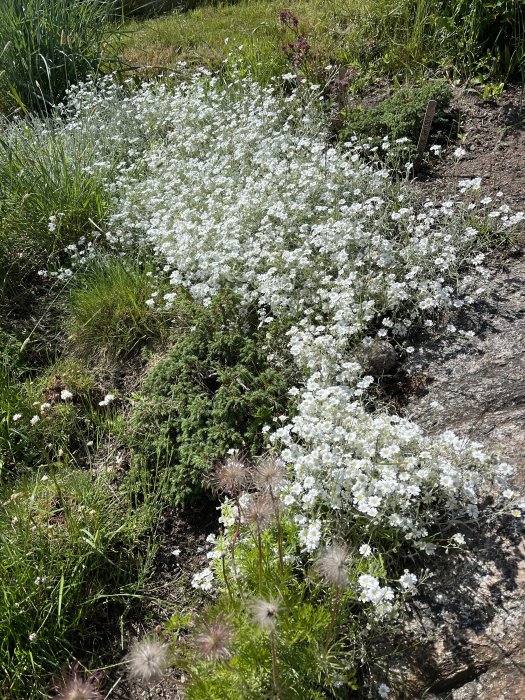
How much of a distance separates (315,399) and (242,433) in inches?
23.1

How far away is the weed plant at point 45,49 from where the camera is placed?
7.10 meters

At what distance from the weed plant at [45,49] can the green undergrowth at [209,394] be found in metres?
4.33

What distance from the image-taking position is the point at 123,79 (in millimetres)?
7887

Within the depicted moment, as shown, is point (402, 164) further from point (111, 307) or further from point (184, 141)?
point (111, 307)

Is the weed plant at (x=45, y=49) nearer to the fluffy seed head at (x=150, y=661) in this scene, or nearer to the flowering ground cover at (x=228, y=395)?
the flowering ground cover at (x=228, y=395)

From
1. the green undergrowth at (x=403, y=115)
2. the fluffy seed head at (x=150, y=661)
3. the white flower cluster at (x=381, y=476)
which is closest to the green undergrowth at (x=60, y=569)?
the white flower cluster at (x=381, y=476)

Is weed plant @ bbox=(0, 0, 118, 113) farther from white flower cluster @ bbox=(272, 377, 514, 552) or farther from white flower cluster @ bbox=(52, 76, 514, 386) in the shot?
white flower cluster @ bbox=(272, 377, 514, 552)

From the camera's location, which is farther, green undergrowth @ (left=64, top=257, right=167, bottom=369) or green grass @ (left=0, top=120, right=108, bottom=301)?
green grass @ (left=0, top=120, right=108, bottom=301)

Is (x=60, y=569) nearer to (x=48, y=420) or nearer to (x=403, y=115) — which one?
(x=48, y=420)

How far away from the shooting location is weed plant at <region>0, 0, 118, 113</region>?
7098 mm

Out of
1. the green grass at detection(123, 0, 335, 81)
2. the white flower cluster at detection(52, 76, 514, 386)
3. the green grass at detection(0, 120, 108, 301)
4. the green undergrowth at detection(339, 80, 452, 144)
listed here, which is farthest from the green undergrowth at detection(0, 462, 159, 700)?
the green grass at detection(123, 0, 335, 81)

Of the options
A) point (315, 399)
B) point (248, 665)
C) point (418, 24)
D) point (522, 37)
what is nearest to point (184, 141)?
point (418, 24)

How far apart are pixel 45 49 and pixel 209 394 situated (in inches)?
219

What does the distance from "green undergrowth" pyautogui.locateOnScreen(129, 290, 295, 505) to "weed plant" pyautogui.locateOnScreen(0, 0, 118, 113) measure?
14.2 ft
